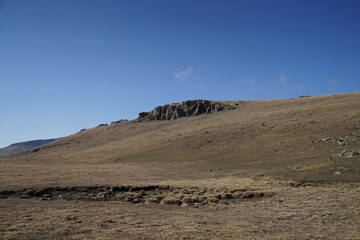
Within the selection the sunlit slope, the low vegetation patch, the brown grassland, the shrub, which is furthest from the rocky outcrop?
the shrub

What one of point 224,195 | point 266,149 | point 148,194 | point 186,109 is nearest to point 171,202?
point 224,195

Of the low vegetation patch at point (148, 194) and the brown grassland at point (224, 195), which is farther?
the low vegetation patch at point (148, 194)

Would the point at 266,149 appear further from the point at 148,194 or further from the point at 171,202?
the point at 171,202

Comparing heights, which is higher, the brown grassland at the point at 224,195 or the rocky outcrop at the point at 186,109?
the rocky outcrop at the point at 186,109

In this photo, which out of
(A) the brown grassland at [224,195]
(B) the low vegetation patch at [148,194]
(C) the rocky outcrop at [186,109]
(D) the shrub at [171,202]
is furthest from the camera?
(C) the rocky outcrop at [186,109]

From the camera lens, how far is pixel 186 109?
111 meters

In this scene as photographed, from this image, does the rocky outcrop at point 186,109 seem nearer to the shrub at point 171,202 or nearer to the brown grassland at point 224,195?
the brown grassland at point 224,195

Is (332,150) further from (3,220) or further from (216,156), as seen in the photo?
(3,220)

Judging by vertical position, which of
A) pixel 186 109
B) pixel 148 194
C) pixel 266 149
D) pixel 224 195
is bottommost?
pixel 224 195

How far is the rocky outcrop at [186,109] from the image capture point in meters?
105

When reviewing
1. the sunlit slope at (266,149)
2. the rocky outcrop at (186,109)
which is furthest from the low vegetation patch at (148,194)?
the rocky outcrop at (186,109)

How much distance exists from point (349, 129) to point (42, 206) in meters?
47.2

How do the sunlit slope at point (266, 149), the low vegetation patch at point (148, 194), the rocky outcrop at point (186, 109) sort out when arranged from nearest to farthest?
the low vegetation patch at point (148, 194) < the sunlit slope at point (266, 149) < the rocky outcrop at point (186, 109)

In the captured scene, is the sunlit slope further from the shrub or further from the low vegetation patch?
the shrub
